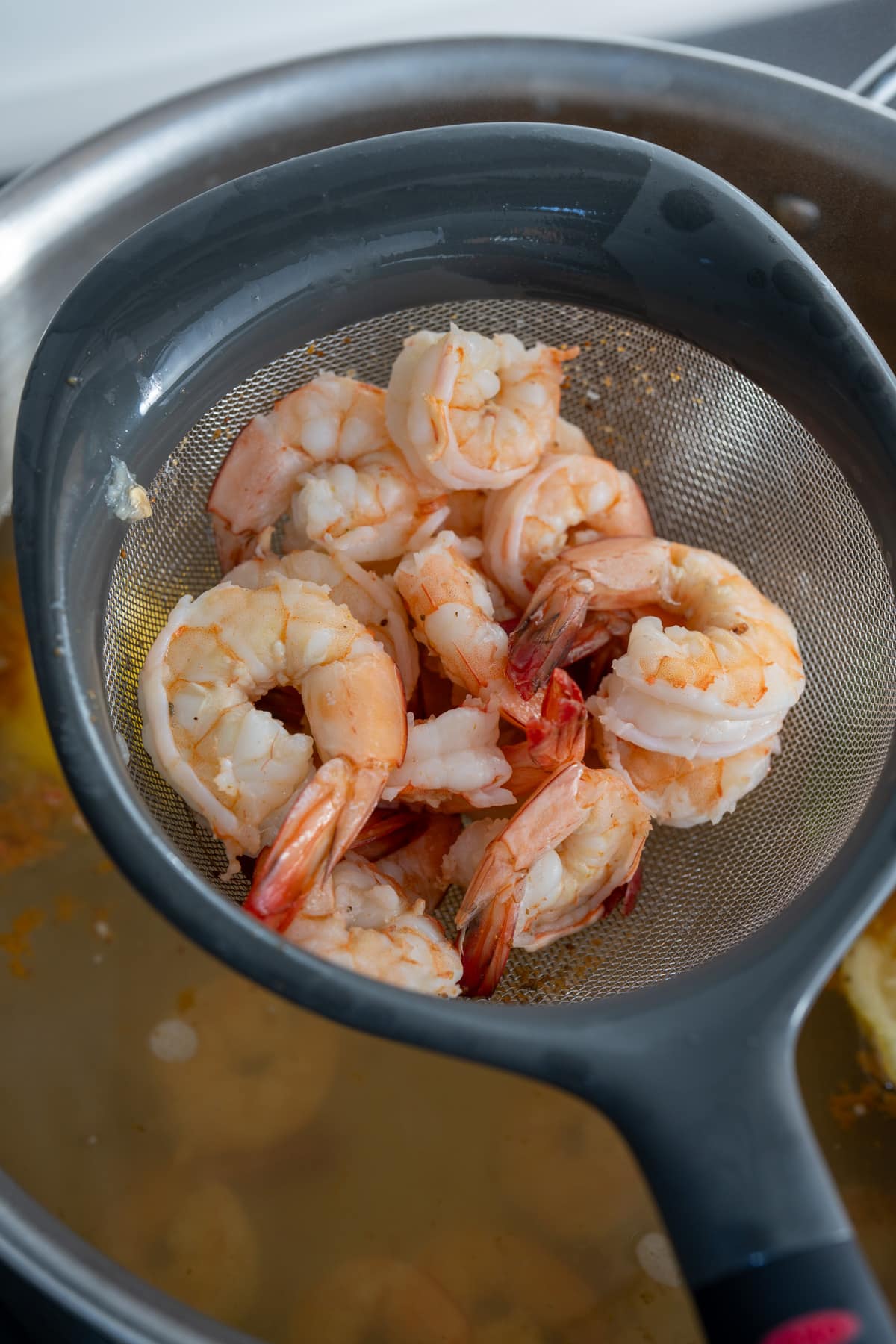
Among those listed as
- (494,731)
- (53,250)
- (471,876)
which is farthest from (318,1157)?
(53,250)

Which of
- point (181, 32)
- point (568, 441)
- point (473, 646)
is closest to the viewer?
point (473, 646)

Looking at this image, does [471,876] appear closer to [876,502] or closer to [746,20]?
[876,502]

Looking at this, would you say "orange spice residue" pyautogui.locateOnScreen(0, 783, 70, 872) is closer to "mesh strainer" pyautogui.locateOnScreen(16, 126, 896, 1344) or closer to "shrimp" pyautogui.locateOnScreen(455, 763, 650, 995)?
"mesh strainer" pyautogui.locateOnScreen(16, 126, 896, 1344)

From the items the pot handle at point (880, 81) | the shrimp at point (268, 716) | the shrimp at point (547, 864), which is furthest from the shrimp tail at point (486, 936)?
the pot handle at point (880, 81)

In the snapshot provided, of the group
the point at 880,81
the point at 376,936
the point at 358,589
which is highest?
the point at 880,81

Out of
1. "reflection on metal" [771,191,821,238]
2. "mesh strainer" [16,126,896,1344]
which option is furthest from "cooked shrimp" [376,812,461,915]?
"reflection on metal" [771,191,821,238]

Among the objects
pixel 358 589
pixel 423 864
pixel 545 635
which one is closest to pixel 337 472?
pixel 358 589

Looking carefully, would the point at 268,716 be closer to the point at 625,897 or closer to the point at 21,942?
the point at 625,897
